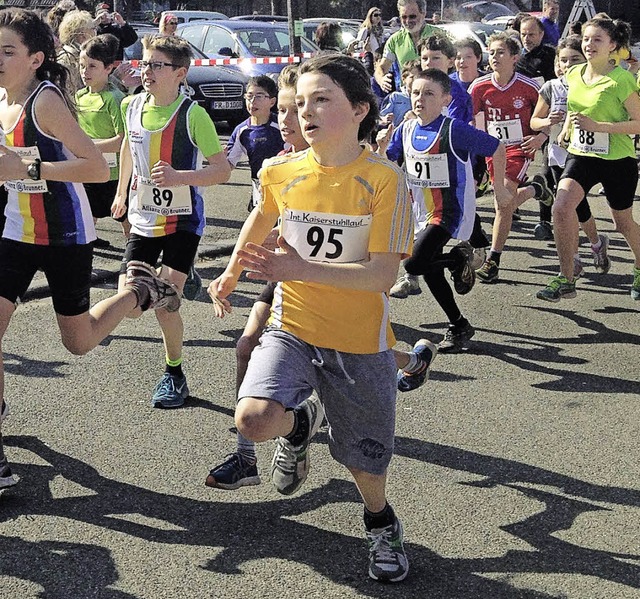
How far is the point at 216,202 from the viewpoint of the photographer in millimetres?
11797

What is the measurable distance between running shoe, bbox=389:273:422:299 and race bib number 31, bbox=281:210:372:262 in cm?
426

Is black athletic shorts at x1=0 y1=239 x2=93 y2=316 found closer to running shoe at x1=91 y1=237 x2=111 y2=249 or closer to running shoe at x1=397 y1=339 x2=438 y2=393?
running shoe at x1=397 y1=339 x2=438 y2=393

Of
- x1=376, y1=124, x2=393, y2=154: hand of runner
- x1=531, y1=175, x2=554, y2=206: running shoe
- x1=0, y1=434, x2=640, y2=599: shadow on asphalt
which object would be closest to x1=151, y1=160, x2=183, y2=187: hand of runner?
x1=0, y1=434, x2=640, y2=599: shadow on asphalt

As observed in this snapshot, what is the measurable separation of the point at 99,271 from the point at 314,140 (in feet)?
16.8

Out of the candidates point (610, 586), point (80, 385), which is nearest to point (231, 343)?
Answer: point (80, 385)

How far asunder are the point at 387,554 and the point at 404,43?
26.3 feet

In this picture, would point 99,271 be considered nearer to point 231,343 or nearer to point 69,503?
point 231,343

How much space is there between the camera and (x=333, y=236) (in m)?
3.78

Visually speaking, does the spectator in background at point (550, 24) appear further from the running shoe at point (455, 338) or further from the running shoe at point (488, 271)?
the running shoe at point (455, 338)

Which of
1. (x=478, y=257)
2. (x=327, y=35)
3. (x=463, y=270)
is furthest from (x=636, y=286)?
(x=327, y=35)

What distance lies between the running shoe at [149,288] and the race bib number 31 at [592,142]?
352 centimetres

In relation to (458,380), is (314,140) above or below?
above

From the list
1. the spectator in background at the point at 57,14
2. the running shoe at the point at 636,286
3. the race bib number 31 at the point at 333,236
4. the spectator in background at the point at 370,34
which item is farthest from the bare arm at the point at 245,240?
the spectator in background at the point at 370,34

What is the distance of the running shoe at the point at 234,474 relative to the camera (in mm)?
4477
